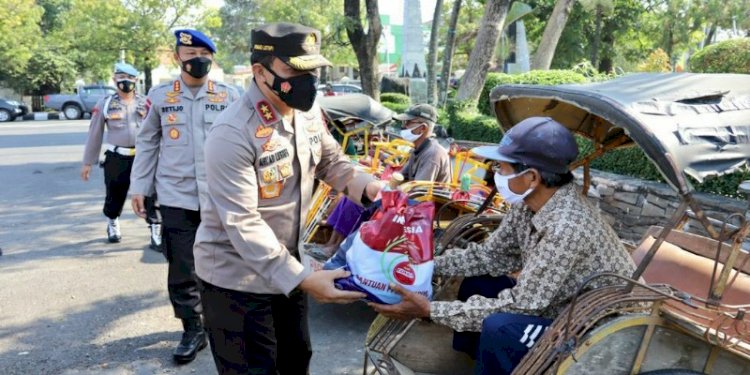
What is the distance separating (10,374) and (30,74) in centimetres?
3432

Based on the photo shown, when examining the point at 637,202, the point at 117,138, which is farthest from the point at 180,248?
the point at 637,202

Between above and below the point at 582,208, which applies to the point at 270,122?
above

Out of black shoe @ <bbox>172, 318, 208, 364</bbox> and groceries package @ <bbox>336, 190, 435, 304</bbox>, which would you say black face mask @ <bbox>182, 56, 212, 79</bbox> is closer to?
black shoe @ <bbox>172, 318, 208, 364</bbox>

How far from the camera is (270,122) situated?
7.83ft

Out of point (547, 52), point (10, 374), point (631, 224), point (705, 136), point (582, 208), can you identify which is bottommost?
point (10, 374)

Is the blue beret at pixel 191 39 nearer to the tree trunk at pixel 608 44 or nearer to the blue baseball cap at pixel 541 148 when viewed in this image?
the blue baseball cap at pixel 541 148

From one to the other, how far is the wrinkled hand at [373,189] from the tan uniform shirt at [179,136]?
1.32m

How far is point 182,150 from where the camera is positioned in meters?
3.83

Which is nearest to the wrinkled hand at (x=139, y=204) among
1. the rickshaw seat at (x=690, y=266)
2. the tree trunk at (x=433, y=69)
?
the rickshaw seat at (x=690, y=266)

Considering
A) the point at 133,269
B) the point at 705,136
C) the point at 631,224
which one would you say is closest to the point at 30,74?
the point at 133,269

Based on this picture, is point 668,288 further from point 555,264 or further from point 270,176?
point 270,176

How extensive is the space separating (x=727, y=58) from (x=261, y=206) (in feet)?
32.6

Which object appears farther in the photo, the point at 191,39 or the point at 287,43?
the point at 191,39

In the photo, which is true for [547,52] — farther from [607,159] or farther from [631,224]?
[631,224]
